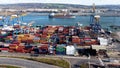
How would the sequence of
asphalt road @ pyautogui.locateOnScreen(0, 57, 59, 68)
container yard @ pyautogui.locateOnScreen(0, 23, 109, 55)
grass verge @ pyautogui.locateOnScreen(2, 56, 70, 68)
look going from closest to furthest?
asphalt road @ pyautogui.locateOnScreen(0, 57, 59, 68)
grass verge @ pyautogui.locateOnScreen(2, 56, 70, 68)
container yard @ pyautogui.locateOnScreen(0, 23, 109, 55)

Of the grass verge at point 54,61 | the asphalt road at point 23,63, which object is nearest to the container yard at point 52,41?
the grass verge at point 54,61

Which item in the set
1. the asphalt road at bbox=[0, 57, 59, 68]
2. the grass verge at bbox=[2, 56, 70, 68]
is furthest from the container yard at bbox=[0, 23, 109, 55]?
the asphalt road at bbox=[0, 57, 59, 68]

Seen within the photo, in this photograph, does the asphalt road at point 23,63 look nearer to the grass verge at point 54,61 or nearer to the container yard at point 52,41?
the grass verge at point 54,61

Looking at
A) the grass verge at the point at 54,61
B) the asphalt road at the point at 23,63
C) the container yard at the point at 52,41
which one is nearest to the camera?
the asphalt road at the point at 23,63

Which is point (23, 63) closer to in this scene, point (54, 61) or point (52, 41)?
point (54, 61)

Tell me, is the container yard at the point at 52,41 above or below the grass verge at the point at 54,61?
above

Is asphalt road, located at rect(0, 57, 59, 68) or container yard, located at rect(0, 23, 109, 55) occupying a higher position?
container yard, located at rect(0, 23, 109, 55)

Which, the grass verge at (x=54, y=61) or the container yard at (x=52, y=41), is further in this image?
the container yard at (x=52, y=41)

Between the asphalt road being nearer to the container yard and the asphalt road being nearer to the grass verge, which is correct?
the grass verge

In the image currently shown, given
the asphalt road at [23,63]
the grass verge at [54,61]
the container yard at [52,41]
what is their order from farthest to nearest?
the container yard at [52,41], the grass verge at [54,61], the asphalt road at [23,63]

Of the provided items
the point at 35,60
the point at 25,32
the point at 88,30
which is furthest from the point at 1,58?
the point at 88,30

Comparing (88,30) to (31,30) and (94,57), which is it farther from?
(94,57)
